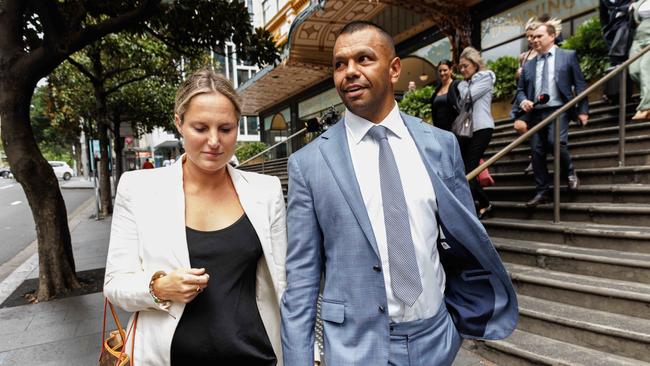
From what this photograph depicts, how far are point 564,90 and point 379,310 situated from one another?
170 inches

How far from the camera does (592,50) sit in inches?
277

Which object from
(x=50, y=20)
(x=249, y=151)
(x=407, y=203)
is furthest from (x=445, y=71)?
(x=249, y=151)

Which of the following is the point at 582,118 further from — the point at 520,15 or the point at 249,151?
the point at 249,151

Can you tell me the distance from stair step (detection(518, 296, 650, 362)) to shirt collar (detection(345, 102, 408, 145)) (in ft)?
8.00

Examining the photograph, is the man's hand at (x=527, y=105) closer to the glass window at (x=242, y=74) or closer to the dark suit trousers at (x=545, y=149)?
the dark suit trousers at (x=545, y=149)

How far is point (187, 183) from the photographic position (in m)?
1.73

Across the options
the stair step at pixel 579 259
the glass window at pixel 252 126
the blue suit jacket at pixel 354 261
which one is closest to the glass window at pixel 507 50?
the stair step at pixel 579 259

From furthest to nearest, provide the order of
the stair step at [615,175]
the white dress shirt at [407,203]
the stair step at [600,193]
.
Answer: the stair step at [615,175] < the stair step at [600,193] < the white dress shirt at [407,203]

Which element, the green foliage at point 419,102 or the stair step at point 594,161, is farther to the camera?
the green foliage at point 419,102

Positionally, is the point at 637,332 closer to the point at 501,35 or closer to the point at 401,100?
the point at 401,100

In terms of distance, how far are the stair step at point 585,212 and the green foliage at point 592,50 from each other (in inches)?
142

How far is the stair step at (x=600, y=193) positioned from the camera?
13.9 ft

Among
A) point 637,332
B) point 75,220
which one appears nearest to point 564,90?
point 637,332

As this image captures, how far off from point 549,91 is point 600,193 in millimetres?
1277
